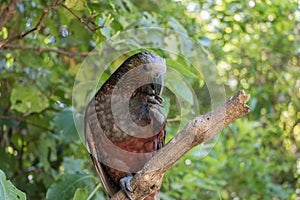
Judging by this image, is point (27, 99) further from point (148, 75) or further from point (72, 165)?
point (148, 75)

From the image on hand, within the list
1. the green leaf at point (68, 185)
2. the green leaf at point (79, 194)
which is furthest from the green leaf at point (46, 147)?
the green leaf at point (79, 194)

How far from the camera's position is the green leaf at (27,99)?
7.74 feet

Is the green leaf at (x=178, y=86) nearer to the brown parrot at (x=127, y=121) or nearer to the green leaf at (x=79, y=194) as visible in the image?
the brown parrot at (x=127, y=121)

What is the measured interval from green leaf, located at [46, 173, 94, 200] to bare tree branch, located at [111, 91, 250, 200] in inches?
22.3

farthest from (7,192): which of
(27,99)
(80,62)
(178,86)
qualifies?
(80,62)

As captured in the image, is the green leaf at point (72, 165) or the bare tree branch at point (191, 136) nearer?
the bare tree branch at point (191, 136)

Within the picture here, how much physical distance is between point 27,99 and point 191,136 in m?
1.20

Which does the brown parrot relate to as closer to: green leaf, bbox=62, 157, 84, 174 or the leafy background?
the leafy background

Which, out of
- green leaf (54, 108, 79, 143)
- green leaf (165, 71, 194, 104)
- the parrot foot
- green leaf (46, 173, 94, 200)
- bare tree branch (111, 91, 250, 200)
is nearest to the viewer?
bare tree branch (111, 91, 250, 200)

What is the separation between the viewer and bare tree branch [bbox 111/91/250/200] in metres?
1.29

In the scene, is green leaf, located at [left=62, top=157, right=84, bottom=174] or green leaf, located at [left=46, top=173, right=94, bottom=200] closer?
green leaf, located at [left=46, top=173, right=94, bottom=200]

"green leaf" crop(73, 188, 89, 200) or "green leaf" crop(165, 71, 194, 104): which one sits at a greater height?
"green leaf" crop(165, 71, 194, 104)

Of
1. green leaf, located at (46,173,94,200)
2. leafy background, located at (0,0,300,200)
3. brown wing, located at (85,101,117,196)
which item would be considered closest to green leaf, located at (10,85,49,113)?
leafy background, located at (0,0,300,200)

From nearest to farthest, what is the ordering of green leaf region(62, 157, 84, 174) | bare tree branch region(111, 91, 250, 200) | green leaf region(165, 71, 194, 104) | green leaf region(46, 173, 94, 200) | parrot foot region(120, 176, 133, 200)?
bare tree branch region(111, 91, 250, 200) → parrot foot region(120, 176, 133, 200) → green leaf region(165, 71, 194, 104) → green leaf region(46, 173, 94, 200) → green leaf region(62, 157, 84, 174)
